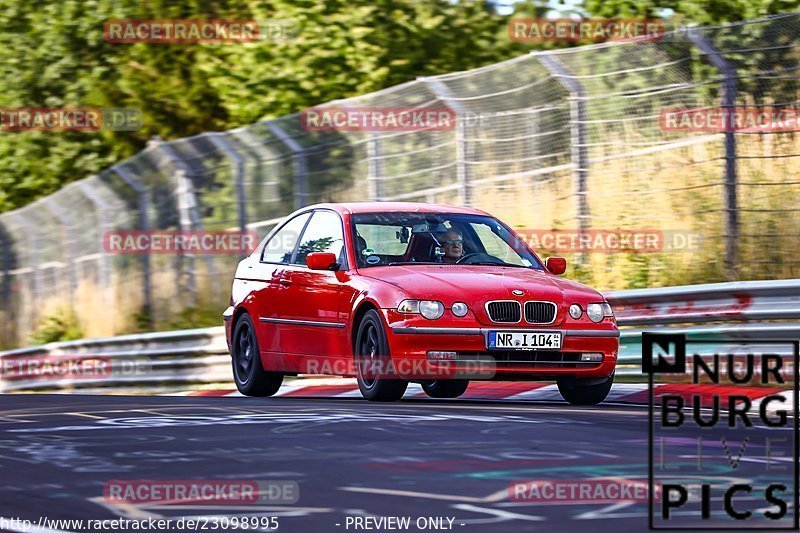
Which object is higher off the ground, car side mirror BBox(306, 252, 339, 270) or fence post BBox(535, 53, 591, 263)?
fence post BBox(535, 53, 591, 263)

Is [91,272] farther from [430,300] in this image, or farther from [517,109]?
[430,300]

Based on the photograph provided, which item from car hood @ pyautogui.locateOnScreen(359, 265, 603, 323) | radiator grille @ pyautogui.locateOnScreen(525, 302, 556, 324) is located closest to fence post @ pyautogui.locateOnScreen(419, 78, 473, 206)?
car hood @ pyautogui.locateOnScreen(359, 265, 603, 323)

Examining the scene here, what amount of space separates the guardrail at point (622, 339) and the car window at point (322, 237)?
250 cm

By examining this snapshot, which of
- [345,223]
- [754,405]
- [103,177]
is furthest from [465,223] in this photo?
[103,177]

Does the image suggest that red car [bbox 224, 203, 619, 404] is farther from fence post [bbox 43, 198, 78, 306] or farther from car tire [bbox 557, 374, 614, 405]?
fence post [bbox 43, 198, 78, 306]

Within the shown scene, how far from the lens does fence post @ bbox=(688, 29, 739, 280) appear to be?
15180 millimetres

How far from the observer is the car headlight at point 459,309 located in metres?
11.8

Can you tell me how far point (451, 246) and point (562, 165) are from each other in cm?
515

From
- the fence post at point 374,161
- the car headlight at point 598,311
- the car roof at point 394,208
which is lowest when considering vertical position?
the car headlight at point 598,311

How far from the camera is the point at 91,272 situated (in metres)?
26.1

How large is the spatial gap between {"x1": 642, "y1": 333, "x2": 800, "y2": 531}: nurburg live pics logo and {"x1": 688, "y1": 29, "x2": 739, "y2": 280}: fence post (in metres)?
1.66

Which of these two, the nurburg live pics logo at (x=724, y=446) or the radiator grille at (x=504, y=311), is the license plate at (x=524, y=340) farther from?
the nurburg live pics logo at (x=724, y=446)

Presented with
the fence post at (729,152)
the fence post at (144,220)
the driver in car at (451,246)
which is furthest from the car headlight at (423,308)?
the fence post at (144,220)

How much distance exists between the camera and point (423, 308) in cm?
1180
